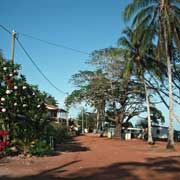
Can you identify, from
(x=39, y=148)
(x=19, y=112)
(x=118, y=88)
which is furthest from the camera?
(x=118, y=88)

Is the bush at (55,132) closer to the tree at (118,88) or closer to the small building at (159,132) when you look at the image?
the tree at (118,88)

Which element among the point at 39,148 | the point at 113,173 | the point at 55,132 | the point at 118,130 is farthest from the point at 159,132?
the point at 113,173

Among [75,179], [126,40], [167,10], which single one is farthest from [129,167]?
[126,40]

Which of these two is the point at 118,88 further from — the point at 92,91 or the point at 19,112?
the point at 19,112

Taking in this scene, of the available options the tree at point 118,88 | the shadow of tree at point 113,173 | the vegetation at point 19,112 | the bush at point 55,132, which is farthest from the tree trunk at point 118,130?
the shadow of tree at point 113,173

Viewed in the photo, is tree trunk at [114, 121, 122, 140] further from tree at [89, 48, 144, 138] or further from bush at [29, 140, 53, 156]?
bush at [29, 140, 53, 156]

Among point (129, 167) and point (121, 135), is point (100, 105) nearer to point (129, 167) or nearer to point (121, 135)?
point (121, 135)

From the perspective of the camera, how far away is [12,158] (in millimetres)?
19203

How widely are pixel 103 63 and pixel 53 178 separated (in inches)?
1487

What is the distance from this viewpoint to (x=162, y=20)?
Result: 31500mm

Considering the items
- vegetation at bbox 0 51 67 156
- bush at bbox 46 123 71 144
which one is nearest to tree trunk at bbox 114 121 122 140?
bush at bbox 46 123 71 144

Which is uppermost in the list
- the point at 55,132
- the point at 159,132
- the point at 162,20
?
the point at 162,20

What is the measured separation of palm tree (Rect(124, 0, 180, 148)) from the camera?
31.2 meters

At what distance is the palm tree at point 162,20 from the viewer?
31.2m
